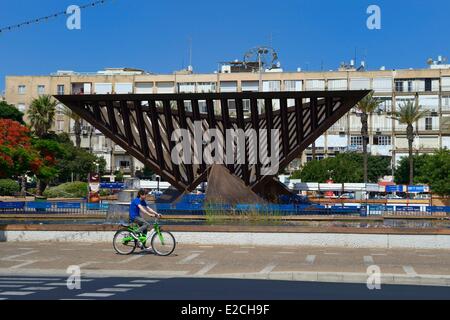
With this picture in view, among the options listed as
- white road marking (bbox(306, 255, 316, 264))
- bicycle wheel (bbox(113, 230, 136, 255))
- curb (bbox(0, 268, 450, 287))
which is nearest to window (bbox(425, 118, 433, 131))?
white road marking (bbox(306, 255, 316, 264))

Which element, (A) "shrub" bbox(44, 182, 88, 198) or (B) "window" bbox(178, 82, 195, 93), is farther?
(B) "window" bbox(178, 82, 195, 93)

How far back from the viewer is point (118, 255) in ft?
57.5

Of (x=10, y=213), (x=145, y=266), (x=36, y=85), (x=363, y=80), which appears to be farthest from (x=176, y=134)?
(x=36, y=85)

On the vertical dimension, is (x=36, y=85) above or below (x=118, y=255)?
above

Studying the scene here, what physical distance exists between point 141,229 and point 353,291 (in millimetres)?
6960

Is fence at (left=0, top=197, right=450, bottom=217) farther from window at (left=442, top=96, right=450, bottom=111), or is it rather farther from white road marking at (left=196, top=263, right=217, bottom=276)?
window at (left=442, top=96, right=450, bottom=111)

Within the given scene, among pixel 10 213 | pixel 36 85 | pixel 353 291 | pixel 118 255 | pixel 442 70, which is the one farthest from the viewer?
pixel 36 85

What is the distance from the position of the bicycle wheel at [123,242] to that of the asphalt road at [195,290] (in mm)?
3743

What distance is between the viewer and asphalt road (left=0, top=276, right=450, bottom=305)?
11.3 m

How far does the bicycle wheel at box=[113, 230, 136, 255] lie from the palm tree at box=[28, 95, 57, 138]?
65.0 meters

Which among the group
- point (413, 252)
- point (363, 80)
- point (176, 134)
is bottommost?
point (413, 252)

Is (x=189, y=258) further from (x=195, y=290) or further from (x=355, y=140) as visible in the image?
(x=355, y=140)
